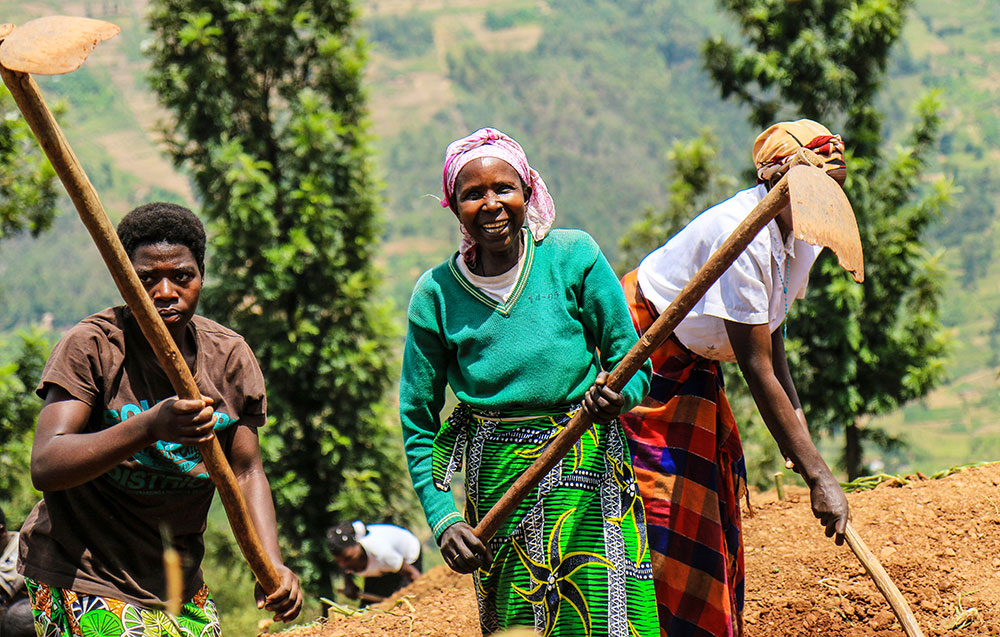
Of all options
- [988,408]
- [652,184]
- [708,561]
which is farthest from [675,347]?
[652,184]

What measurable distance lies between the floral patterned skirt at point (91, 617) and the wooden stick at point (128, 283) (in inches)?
10.2

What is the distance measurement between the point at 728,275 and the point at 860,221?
33.7 ft

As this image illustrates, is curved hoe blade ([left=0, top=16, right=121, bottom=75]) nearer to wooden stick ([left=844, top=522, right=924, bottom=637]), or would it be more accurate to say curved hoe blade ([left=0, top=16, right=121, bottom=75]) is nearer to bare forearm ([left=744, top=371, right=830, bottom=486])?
bare forearm ([left=744, top=371, right=830, bottom=486])

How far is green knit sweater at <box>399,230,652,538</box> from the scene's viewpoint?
8.79ft

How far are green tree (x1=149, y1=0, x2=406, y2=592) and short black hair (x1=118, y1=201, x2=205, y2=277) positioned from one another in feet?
30.2

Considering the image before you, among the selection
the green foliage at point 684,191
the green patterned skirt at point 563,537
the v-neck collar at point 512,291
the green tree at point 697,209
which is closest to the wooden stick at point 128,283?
the green patterned skirt at point 563,537

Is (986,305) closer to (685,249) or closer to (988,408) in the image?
(988,408)

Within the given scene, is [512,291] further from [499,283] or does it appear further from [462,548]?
[462,548]

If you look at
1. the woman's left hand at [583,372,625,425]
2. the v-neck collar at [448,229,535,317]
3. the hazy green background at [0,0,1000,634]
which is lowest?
the hazy green background at [0,0,1000,634]

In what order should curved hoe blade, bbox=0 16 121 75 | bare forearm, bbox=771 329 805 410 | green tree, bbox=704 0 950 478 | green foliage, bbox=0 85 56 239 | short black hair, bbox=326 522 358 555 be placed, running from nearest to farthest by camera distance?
curved hoe blade, bbox=0 16 121 75, bare forearm, bbox=771 329 805 410, short black hair, bbox=326 522 358 555, green tree, bbox=704 0 950 478, green foliage, bbox=0 85 56 239

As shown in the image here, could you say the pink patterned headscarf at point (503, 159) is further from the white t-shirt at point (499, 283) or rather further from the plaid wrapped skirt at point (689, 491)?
the plaid wrapped skirt at point (689, 491)

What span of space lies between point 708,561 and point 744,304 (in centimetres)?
82

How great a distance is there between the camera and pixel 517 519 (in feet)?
8.87

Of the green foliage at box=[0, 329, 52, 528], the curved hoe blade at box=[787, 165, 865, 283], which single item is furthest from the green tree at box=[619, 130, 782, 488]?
the curved hoe blade at box=[787, 165, 865, 283]
